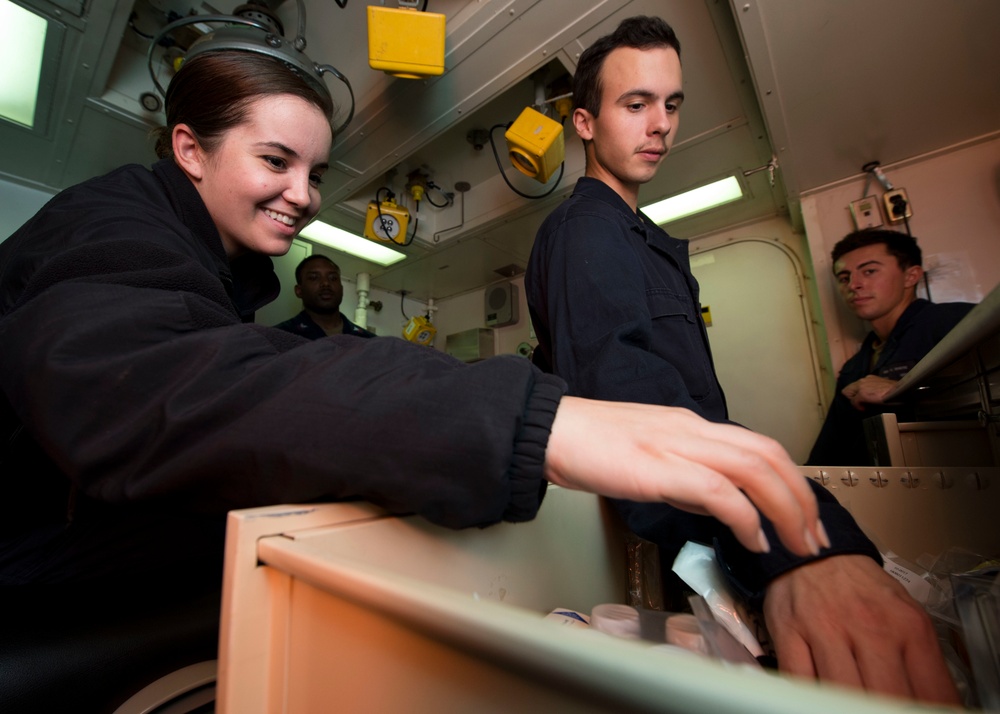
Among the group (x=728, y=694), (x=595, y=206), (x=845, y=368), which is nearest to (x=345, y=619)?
(x=728, y=694)

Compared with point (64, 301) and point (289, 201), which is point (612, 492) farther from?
point (289, 201)

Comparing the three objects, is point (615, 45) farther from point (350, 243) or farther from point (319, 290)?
point (319, 290)

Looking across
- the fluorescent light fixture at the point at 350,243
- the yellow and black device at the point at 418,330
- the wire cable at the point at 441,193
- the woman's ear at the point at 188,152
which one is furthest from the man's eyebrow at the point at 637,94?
the yellow and black device at the point at 418,330

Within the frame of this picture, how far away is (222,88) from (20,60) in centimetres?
115

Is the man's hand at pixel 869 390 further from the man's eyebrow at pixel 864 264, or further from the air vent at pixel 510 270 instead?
the air vent at pixel 510 270

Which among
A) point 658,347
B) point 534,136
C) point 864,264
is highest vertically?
point 534,136

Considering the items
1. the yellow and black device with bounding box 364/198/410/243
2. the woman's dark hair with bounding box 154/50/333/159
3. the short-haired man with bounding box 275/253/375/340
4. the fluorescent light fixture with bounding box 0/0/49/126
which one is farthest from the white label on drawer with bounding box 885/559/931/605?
the short-haired man with bounding box 275/253/375/340

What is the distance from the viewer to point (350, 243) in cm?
257

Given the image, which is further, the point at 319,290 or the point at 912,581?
the point at 319,290

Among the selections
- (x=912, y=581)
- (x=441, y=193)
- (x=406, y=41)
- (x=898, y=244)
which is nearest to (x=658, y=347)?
(x=912, y=581)

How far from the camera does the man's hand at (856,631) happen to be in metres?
0.29

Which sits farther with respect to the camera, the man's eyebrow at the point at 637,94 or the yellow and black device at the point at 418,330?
the yellow and black device at the point at 418,330

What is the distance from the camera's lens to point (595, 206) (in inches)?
34.7

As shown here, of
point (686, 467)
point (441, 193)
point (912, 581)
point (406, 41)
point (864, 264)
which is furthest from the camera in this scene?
point (441, 193)
